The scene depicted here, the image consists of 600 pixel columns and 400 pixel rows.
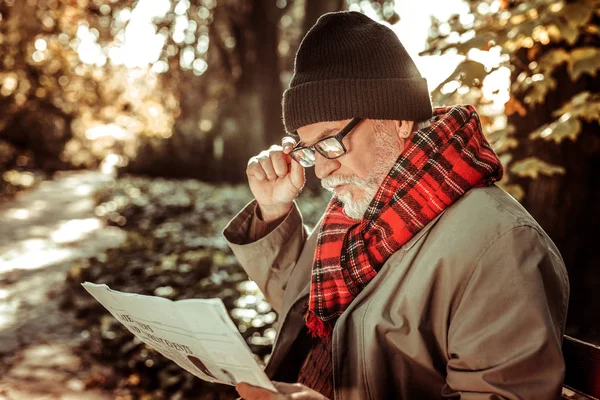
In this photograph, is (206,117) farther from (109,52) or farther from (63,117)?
(63,117)

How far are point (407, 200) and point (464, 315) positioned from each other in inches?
17.2

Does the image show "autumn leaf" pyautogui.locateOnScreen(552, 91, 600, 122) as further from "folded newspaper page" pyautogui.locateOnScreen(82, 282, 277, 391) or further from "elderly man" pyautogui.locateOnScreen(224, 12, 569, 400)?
"folded newspaper page" pyautogui.locateOnScreen(82, 282, 277, 391)

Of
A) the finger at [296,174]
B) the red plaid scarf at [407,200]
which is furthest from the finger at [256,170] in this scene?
the red plaid scarf at [407,200]

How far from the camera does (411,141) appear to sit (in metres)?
1.89

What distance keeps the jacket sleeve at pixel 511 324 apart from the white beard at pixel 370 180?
0.54m

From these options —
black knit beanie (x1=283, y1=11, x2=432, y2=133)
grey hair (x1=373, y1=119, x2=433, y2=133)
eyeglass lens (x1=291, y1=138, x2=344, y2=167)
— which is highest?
black knit beanie (x1=283, y1=11, x2=432, y2=133)

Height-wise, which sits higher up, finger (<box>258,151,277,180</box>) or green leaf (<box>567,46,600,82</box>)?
green leaf (<box>567,46,600,82</box>)

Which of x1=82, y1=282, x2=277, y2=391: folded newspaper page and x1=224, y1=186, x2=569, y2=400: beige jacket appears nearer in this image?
x1=82, y1=282, x2=277, y2=391: folded newspaper page

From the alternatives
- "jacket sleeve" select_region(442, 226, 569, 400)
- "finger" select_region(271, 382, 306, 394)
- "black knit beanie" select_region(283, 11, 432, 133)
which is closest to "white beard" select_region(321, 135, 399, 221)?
"black knit beanie" select_region(283, 11, 432, 133)

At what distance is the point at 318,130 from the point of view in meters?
2.10

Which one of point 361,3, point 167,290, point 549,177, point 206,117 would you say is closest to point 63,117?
point 206,117

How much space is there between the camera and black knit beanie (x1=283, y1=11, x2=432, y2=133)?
6.53ft

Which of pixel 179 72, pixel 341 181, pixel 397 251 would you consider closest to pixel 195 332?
pixel 397 251

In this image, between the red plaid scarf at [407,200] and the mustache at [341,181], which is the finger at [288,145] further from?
the red plaid scarf at [407,200]
